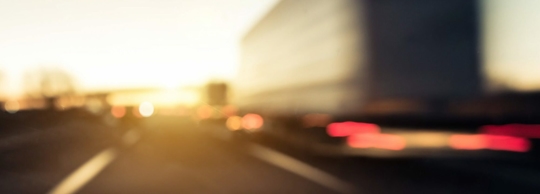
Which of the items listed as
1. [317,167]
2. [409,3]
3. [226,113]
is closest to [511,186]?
[317,167]

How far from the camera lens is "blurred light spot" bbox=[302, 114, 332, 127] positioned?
16.4m

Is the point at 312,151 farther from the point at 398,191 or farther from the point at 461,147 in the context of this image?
the point at 398,191

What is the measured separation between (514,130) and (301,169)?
376 cm

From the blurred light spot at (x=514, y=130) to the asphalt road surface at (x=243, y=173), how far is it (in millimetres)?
668

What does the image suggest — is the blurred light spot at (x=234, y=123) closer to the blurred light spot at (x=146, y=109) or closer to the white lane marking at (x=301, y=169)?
the white lane marking at (x=301, y=169)

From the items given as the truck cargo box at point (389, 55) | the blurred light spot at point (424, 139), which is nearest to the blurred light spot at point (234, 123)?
the truck cargo box at point (389, 55)

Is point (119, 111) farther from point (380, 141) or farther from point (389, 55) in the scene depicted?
point (380, 141)

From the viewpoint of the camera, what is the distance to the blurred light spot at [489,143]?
1228 centimetres

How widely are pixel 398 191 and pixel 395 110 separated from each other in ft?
28.8

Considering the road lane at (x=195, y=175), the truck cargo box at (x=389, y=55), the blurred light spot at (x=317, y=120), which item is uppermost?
the truck cargo box at (x=389, y=55)

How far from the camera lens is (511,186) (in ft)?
37.5

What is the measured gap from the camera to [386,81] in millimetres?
19125

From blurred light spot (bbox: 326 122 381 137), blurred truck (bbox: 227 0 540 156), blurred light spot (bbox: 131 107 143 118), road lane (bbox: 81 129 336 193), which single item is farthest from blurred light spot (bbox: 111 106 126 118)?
blurred light spot (bbox: 326 122 381 137)

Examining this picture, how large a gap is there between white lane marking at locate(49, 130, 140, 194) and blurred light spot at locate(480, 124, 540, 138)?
633 centimetres
